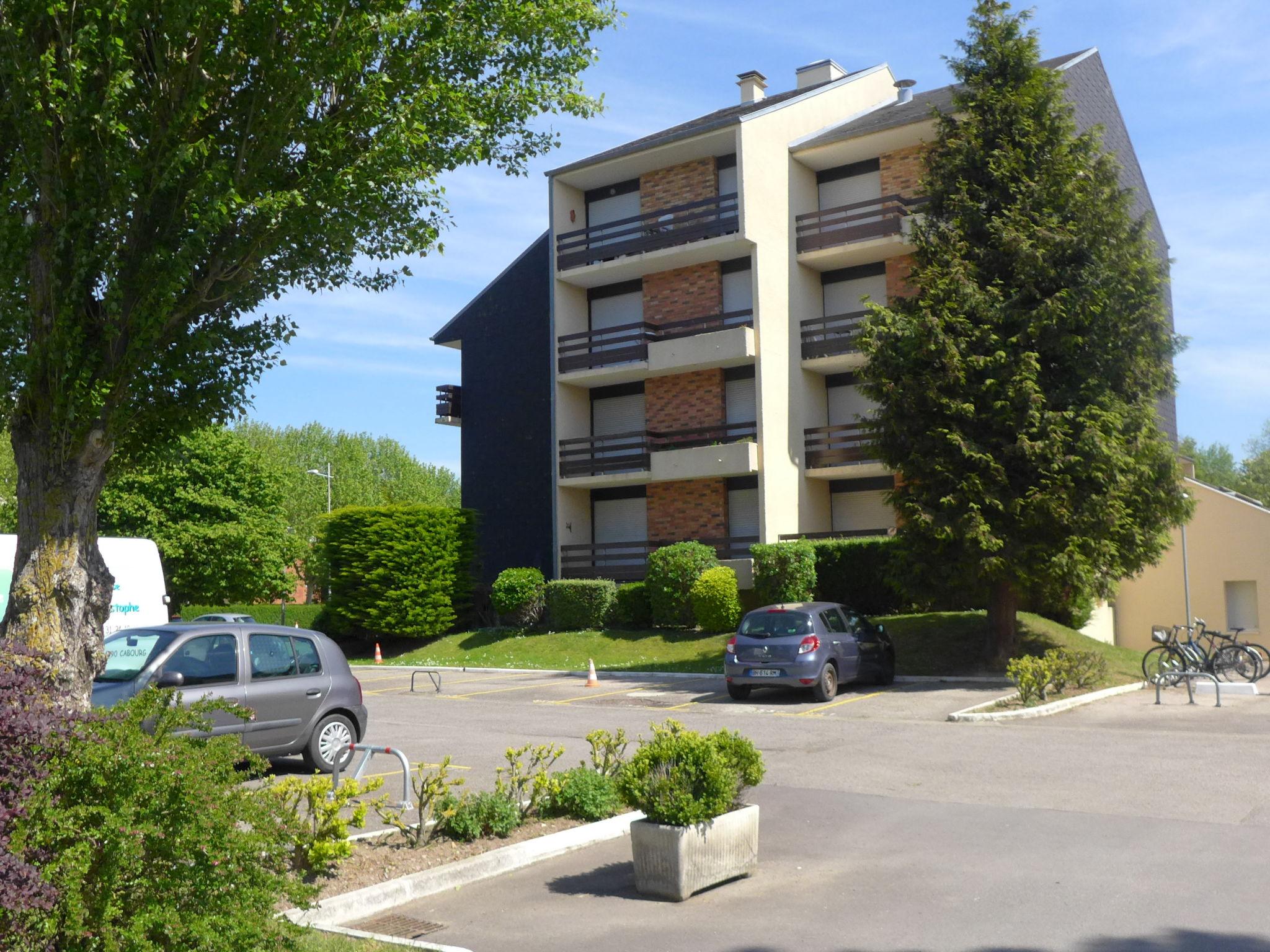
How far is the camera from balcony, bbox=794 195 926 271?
3038 cm

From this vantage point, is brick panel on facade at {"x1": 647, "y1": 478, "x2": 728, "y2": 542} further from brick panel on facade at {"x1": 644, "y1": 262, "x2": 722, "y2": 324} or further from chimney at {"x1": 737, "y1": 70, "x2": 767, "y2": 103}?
chimney at {"x1": 737, "y1": 70, "x2": 767, "y2": 103}

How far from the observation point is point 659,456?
3169 centimetres

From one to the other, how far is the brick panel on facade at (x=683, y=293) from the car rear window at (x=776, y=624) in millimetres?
15129

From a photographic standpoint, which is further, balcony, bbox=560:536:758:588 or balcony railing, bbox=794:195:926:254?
balcony, bbox=560:536:758:588

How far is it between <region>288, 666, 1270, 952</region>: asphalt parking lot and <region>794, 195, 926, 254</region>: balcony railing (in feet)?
58.8

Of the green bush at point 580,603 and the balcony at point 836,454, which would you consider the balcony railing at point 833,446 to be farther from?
the green bush at point 580,603

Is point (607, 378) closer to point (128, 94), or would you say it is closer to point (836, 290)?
point (836, 290)

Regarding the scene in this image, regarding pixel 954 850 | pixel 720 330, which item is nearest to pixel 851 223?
pixel 720 330

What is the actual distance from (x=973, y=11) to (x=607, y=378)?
14.6m

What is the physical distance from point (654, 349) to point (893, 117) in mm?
9093

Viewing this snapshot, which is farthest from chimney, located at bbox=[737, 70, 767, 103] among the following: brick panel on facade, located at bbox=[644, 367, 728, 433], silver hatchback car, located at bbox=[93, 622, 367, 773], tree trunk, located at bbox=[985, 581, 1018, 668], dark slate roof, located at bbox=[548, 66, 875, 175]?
silver hatchback car, located at bbox=[93, 622, 367, 773]

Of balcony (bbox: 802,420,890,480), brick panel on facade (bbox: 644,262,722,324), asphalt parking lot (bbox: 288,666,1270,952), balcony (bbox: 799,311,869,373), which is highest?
brick panel on facade (bbox: 644,262,722,324)

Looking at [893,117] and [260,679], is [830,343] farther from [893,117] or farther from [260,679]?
[260,679]

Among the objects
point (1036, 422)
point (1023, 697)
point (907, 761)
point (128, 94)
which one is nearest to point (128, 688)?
point (128, 94)
